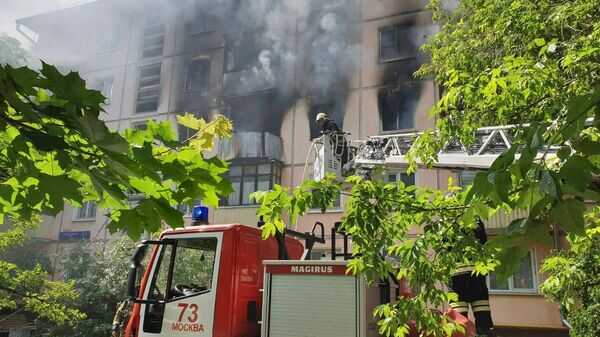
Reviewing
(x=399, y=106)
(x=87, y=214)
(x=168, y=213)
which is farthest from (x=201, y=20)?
(x=168, y=213)

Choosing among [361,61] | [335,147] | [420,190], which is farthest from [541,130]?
[361,61]

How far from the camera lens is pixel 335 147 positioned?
8180 millimetres

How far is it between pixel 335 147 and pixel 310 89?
1021cm

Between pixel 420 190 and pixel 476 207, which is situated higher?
Result: pixel 420 190

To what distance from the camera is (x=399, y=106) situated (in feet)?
54.7

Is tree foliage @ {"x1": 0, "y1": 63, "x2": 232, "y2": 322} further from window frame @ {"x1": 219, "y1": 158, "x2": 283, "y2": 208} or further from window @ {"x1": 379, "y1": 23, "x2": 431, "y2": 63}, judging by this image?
window @ {"x1": 379, "y1": 23, "x2": 431, "y2": 63}

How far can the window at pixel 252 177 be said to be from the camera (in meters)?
17.4

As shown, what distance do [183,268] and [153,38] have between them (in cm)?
1982

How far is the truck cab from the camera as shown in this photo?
169 inches

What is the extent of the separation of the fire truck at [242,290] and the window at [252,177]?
40.0 feet

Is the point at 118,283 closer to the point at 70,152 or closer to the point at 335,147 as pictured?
the point at 335,147

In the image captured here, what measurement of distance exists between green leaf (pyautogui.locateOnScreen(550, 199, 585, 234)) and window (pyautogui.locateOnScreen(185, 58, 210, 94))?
65.1 ft

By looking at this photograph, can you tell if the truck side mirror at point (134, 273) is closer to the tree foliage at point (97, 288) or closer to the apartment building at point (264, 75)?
the tree foliage at point (97, 288)

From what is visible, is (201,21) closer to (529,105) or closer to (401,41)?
(401,41)
